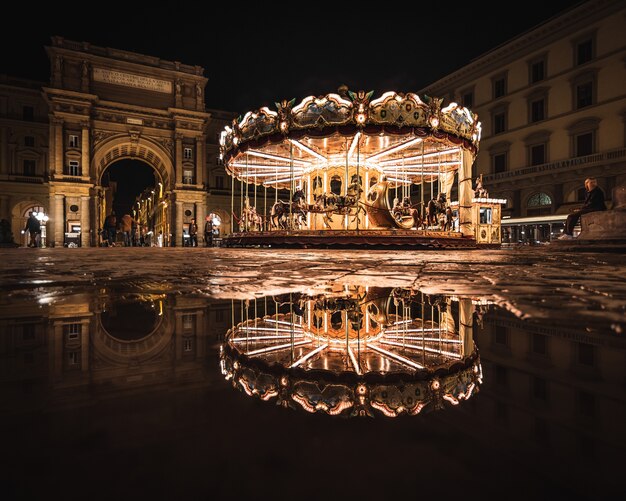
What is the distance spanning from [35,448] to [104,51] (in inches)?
1516

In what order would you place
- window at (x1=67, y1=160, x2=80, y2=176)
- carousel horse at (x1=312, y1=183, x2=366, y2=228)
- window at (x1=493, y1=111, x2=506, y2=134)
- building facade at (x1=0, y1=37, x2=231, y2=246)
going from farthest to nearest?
window at (x1=67, y1=160, x2=80, y2=176), building facade at (x1=0, y1=37, x2=231, y2=246), window at (x1=493, y1=111, x2=506, y2=134), carousel horse at (x1=312, y1=183, x2=366, y2=228)

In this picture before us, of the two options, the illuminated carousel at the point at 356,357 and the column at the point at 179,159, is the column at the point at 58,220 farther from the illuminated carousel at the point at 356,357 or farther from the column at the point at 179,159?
the illuminated carousel at the point at 356,357

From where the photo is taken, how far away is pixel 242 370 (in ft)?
2.60

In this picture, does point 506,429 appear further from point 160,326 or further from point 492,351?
point 160,326

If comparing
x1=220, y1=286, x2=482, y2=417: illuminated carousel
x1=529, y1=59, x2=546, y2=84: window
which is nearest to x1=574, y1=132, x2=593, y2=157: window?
x1=529, y1=59, x2=546, y2=84: window

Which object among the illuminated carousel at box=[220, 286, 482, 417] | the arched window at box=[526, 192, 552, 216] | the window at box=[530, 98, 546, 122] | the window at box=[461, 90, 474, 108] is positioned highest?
the window at box=[461, 90, 474, 108]

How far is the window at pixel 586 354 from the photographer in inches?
30.7

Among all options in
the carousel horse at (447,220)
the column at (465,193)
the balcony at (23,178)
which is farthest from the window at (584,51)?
the balcony at (23,178)

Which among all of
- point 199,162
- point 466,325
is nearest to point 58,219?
point 199,162

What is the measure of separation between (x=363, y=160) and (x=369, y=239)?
19.9 ft

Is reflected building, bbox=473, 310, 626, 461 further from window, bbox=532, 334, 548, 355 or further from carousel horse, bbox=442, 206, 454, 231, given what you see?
carousel horse, bbox=442, 206, 454, 231

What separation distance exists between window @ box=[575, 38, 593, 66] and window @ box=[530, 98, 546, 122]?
2901 millimetres

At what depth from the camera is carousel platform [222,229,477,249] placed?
12.5 m

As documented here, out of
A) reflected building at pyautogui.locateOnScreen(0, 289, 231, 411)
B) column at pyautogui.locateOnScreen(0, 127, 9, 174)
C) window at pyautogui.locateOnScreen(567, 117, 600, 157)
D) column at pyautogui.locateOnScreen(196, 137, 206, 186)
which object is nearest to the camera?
reflected building at pyautogui.locateOnScreen(0, 289, 231, 411)
